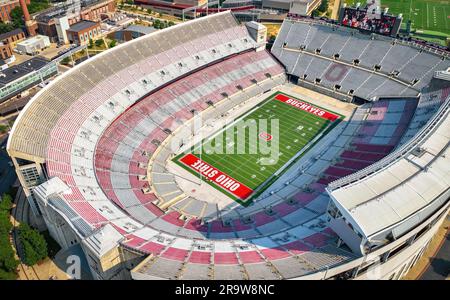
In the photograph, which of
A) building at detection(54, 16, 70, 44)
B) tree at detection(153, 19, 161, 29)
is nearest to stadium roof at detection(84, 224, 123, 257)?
building at detection(54, 16, 70, 44)

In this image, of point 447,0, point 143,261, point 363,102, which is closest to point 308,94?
point 363,102

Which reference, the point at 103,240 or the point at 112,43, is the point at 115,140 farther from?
the point at 112,43

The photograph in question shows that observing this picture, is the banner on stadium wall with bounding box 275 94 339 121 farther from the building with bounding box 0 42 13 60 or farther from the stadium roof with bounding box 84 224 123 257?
the building with bounding box 0 42 13 60

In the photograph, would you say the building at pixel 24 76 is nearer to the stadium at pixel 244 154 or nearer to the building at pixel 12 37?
the building at pixel 12 37

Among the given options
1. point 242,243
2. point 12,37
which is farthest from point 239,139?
point 12,37
